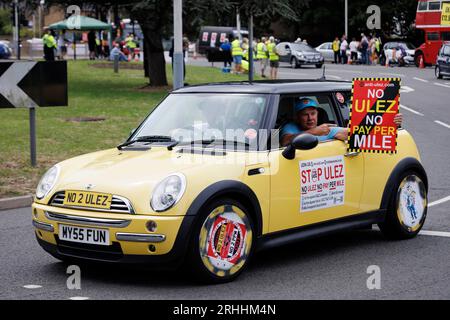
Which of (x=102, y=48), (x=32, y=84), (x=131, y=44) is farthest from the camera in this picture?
(x=102, y=48)

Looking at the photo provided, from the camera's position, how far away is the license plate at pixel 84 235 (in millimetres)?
6844

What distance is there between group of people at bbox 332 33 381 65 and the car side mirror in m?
49.6

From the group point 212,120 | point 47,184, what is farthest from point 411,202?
point 47,184

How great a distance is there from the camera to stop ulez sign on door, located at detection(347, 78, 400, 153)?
8.16 metres

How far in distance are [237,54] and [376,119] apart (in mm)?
33216

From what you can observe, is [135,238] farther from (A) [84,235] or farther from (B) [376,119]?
(B) [376,119]

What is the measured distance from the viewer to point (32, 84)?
13172 millimetres

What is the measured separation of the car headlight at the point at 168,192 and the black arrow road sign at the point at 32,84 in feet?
21.6

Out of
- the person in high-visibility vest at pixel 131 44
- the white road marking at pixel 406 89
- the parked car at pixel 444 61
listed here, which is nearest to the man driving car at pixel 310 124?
the white road marking at pixel 406 89

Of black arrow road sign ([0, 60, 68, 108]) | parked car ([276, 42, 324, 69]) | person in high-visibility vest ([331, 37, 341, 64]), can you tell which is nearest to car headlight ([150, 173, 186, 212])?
black arrow road sign ([0, 60, 68, 108])

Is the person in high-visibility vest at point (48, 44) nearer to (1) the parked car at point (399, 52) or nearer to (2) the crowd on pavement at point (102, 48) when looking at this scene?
(2) the crowd on pavement at point (102, 48)

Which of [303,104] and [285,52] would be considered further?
[285,52]

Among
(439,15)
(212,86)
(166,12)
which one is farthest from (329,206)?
(439,15)

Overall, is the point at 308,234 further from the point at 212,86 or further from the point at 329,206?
the point at 212,86
